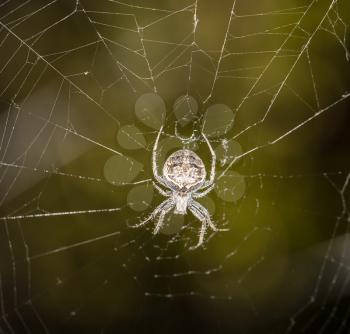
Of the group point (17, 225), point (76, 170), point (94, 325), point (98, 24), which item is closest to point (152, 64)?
point (98, 24)

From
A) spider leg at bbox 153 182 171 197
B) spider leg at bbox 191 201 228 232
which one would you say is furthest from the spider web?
spider leg at bbox 191 201 228 232

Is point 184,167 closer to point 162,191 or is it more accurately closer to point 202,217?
point 162,191

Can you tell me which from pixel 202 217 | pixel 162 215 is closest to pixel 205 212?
pixel 202 217

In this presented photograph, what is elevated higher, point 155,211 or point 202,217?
point 155,211

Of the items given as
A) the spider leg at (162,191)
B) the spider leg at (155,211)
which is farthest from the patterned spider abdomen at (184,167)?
the spider leg at (155,211)

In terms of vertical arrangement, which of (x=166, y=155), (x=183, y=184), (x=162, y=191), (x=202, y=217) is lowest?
(x=202, y=217)

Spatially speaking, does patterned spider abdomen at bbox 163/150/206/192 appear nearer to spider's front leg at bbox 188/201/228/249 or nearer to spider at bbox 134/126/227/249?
spider at bbox 134/126/227/249

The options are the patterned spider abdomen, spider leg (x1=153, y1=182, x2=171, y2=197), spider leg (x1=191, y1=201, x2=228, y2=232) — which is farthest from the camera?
spider leg (x1=191, y1=201, x2=228, y2=232)

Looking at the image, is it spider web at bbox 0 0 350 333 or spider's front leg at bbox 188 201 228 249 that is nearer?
spider web at bbox 0 0 350 333
